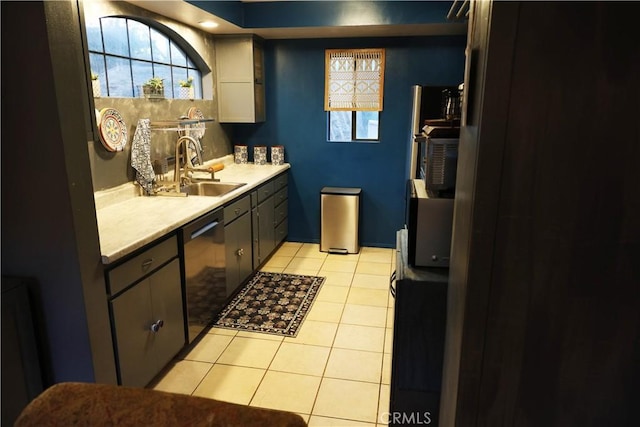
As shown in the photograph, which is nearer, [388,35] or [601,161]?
[601,161]

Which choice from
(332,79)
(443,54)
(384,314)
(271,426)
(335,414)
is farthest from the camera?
(332,79)

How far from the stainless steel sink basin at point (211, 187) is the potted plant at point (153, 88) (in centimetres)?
78

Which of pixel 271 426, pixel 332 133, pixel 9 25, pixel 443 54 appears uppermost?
pixel 443 54

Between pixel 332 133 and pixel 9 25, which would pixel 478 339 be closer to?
pixel 9 25

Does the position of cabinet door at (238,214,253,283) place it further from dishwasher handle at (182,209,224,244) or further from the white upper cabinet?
the white upper cabinet

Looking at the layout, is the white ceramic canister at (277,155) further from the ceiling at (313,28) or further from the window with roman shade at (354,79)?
the ceiling at (313,28)

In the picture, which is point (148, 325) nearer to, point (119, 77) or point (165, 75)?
point (119, 77)

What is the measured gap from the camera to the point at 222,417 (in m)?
1.08

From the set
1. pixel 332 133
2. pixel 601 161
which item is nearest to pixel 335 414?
pixel 601 161

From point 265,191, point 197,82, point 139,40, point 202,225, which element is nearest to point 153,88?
point 139,40

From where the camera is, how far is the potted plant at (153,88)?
10.9 ft

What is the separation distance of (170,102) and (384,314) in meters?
2.50

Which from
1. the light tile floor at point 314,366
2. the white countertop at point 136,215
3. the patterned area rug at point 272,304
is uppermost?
the white countertop at point 136,215

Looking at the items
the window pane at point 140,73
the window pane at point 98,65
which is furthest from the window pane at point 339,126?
the window pane at point 98,65
